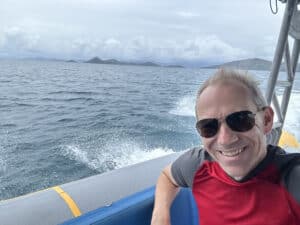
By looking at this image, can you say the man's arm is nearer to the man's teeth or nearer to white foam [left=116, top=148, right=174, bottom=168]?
the man's teeth

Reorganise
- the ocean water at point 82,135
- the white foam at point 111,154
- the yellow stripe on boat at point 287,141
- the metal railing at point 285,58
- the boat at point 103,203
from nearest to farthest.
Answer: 1. the boat at point 103,203
2. the metal railing at point 285,58
3. the yellow stripe on boat at point 287,141
4. the ocean water at point 82,135
5. the white foam at point 111,154

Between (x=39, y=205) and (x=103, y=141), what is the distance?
15.8 feet

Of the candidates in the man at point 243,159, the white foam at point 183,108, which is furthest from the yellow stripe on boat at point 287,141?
the white foam at point 183,108

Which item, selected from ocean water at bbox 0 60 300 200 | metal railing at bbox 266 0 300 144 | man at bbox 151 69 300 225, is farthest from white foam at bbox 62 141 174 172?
man at bbox 151 69 300 225

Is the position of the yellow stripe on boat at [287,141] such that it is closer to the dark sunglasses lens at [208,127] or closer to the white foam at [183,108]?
the dark sunglasses lens at [208,127]

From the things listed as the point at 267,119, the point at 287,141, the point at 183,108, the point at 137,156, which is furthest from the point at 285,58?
the point at 183,108

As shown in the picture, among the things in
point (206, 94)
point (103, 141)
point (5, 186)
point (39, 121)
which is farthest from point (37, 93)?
point (206, 94)

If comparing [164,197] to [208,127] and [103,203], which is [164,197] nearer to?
[103,203]

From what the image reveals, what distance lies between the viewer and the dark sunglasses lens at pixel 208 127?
2.83 feet

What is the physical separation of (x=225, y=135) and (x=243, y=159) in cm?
8

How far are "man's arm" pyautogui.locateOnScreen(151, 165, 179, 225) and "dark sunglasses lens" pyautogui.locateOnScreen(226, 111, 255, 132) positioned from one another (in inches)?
14.0

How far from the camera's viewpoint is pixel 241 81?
0.88m

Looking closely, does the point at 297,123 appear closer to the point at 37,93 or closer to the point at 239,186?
the point at 239,186

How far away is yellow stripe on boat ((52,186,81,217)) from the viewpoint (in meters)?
1.12
